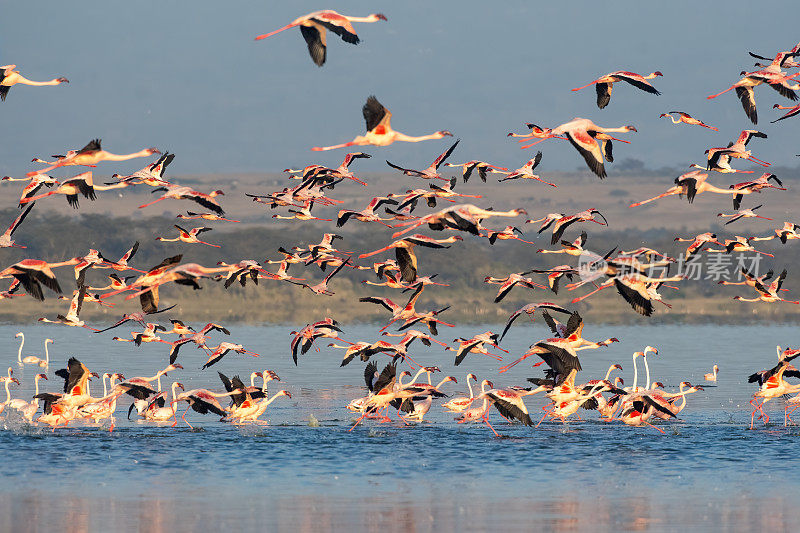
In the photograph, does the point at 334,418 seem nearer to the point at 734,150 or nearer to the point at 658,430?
the point at 658,430

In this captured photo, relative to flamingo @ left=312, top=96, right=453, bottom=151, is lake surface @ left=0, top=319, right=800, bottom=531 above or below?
below

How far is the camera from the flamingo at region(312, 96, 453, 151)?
2430cm

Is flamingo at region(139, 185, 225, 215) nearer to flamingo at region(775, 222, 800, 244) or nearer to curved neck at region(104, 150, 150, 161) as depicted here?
curved neck at region(104, 150, 150, 161)

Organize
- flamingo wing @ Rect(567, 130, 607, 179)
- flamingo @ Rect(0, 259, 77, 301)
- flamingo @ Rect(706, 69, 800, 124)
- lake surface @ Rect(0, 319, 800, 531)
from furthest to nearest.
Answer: flamingo @ Rect(706, 69, 800, 124)
flamingo wing @ Rect(567, 130, 607, 179)
flamingo @ Rect(0, 259, 77, 301)
lake surface @ Rect(0, 319, 800, 531)

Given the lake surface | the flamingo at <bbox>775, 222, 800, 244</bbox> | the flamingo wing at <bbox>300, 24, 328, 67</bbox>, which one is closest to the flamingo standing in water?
the flamingo wing at <bbox>300, 24, 328, 67</bbox>

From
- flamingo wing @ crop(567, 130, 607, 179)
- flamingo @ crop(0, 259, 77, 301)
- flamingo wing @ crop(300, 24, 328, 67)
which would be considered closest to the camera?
flamingo @ crop(0, 259, 77, 301)

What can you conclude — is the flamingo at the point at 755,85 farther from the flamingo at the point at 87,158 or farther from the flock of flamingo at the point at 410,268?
the flamingo at the point at 87,158

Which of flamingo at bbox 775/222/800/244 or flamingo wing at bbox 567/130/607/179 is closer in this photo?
flamingo wing at bbox 567/130/607/179

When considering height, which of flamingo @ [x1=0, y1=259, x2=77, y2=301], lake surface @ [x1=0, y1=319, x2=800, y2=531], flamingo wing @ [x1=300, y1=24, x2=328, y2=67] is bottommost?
lake surface @ [x1=0, y1=319, x2=800, y2=531]

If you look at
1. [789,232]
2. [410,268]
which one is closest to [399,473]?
[410,268]

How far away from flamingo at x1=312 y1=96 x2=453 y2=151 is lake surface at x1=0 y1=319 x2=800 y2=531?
20.3 ft

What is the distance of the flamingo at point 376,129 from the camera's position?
24297 mm

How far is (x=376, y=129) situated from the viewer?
2512cm

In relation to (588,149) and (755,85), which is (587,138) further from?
(755,85)
